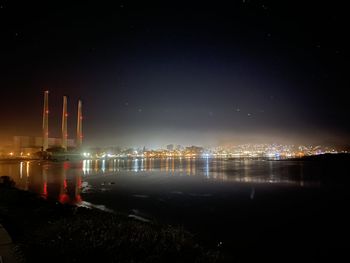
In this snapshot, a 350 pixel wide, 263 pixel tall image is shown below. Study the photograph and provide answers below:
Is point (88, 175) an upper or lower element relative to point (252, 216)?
upper

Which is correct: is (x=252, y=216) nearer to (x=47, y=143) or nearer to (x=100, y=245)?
(x=100, y=245)

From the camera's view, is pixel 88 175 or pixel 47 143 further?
pixel 47 143

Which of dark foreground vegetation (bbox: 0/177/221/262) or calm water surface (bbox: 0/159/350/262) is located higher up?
dark foreground vegetation (bbox: 0/177/221/262)

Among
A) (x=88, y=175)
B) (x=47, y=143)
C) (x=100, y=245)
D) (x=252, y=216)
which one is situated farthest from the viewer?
(x=47, y=143)

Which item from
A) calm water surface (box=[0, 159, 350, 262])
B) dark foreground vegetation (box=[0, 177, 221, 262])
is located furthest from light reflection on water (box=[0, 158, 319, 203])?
dark foreground vegetation (box=[0, 177, 221, 262])

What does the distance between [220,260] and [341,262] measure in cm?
756

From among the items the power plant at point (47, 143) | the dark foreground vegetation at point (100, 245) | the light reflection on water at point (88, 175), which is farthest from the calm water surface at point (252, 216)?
the power plant at point (47, 143)

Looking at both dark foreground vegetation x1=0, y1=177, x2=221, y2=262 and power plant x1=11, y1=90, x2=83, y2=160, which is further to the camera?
power plant x1=11, y1=90, x2=83, y2=160

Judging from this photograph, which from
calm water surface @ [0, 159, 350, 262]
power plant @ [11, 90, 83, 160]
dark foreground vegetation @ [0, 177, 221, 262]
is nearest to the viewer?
dark foreground vegetation @ [0, 177, 221, 262]

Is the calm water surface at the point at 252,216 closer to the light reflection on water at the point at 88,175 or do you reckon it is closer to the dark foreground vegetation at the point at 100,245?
the light reflection on water at the point at 88,175

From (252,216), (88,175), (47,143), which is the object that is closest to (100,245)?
(252,216)

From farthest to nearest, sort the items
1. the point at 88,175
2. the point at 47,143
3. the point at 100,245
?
the point at 47,143
the point at 88,175
the point at 100,245

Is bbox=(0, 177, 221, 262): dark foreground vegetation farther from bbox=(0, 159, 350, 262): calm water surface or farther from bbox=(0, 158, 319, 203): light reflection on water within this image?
bbox=(0, 158, 319, 203): light reflection on water

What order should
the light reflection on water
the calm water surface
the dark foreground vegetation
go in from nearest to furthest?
the dark foreground vegetation
the calm water surface
the light reflection on water
